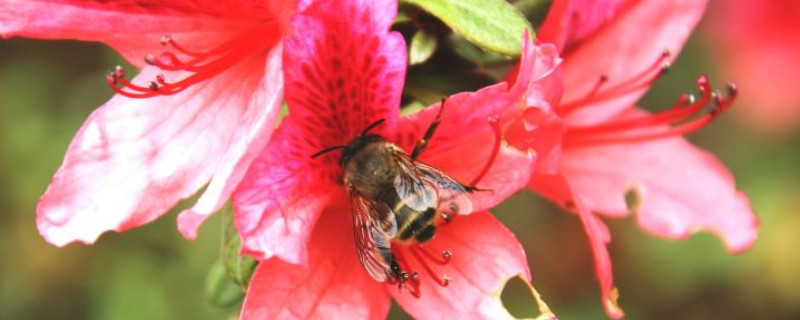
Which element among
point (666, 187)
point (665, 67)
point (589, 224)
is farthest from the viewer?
point (666, 187)

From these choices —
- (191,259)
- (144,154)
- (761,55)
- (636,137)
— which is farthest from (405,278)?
(761,55)

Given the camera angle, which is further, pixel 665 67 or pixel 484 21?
pixel 665 67

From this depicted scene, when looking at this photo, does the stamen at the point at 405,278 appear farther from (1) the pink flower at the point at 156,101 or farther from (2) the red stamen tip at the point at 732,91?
(2) the red stamen tip at the point at 732,91

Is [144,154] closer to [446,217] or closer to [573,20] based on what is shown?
[446,217]

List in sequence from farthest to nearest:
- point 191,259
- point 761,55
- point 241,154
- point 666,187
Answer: point 761,55 < point 191,259 < point 666,187 < point 241,154

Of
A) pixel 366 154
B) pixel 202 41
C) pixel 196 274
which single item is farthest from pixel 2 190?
Answer: pixel 366 154

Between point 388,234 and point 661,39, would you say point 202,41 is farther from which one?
point 661,39
